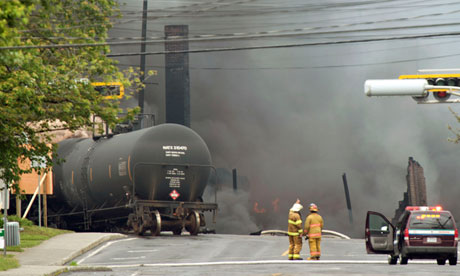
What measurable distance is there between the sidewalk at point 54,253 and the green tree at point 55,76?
105 inches

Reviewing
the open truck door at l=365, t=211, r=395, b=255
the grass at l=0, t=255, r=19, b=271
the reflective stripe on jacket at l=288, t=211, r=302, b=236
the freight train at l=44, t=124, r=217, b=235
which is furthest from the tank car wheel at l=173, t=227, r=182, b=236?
the open truck door at l=365, t=211, r=395, b=255

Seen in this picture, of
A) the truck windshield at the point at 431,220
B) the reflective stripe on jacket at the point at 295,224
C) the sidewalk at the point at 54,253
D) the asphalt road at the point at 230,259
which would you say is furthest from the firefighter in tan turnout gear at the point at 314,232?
the sidewalk at the point at 54,253

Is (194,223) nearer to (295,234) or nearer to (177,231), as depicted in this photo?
(177,231)

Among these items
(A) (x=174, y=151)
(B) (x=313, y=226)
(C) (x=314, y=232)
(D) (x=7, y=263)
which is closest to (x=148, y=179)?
(A) (x=174, y=151)

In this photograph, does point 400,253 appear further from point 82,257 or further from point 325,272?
point 82,257

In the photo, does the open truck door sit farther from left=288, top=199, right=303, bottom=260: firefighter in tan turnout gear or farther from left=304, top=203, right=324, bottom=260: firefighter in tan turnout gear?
left=288, top=199, right=303, bottom=260: firefighter in tan turnout gear

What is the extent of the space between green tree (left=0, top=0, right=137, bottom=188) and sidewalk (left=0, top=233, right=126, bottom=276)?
8.77ft

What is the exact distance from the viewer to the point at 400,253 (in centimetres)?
2408

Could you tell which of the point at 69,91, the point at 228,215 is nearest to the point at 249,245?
the point at 69,91

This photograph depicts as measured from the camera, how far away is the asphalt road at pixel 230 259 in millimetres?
20891

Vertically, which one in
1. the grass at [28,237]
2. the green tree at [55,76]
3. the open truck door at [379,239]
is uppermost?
the green tree at [55,76]

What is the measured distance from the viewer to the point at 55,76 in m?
22.2

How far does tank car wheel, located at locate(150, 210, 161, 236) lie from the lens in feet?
110

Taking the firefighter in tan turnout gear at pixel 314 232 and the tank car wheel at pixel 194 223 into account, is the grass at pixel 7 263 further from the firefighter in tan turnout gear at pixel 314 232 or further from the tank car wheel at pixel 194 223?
the tank car wheel at pixel 194 223
